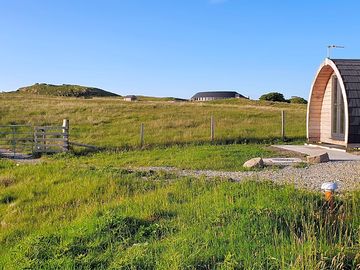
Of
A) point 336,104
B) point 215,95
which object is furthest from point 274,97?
point 336,104

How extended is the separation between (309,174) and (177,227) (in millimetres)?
6065

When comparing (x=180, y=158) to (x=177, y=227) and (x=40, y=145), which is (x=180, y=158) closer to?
(x=40, y=145)

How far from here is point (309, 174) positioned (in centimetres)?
1183

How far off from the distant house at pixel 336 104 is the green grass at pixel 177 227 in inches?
339

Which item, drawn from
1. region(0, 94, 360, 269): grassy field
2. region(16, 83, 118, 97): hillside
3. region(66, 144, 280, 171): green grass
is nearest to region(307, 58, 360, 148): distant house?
region(66, 144, 280, 171): green grass

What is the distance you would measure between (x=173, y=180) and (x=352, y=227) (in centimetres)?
531

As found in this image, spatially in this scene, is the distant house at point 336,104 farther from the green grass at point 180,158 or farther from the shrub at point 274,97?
the shrub at point 274,97

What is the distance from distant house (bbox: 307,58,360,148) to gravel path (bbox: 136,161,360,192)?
3323 millimetres

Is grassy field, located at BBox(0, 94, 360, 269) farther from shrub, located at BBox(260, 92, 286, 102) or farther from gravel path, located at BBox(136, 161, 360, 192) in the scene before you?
shrub, located at BBox(260, 92, 286, 102)

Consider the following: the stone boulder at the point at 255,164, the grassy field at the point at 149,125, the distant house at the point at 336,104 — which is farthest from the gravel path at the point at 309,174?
the grassy field at the point at 149,125

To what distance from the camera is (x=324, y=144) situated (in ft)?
64.8

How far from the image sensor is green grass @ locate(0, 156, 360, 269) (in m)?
5.33

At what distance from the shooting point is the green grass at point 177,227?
533cm

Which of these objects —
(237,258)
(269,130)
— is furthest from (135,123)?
(237,258)
